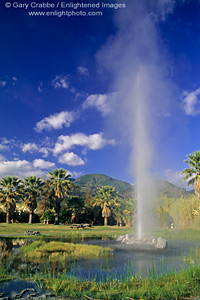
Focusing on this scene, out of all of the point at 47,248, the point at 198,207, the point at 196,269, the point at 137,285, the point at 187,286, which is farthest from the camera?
the point at 198,207

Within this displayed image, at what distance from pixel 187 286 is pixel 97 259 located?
658cm

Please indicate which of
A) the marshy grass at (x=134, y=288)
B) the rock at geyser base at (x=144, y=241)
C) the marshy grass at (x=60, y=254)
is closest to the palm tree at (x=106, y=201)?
the rock at geyser base at (x=144, y=241)

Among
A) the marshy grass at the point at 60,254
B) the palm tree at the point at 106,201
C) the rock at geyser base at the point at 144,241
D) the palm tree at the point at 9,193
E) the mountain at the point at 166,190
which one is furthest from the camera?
the palm tree at the point at 106,201

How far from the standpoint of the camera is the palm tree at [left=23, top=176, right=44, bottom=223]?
51594 millimetres

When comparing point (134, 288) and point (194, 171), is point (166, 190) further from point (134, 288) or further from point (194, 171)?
point (134, 288)

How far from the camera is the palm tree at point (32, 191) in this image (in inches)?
2031

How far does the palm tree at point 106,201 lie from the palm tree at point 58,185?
1017 centimetres

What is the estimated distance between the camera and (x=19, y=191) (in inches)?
2028

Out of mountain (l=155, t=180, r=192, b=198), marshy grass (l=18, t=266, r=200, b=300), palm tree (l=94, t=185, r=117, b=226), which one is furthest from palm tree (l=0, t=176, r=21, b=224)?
marshy grass (l=18, t=266, r=200, b=300)

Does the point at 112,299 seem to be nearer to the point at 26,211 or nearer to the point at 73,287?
the point at 73,287

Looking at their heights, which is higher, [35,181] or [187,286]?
[35,181]

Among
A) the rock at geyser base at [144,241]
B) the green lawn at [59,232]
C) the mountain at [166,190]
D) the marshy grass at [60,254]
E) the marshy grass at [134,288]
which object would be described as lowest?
the green lawn at [59,232]

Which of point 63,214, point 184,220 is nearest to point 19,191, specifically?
point 63,214

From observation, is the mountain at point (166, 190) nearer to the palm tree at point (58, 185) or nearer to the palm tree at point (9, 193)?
the palm tree at point (58, 185)
